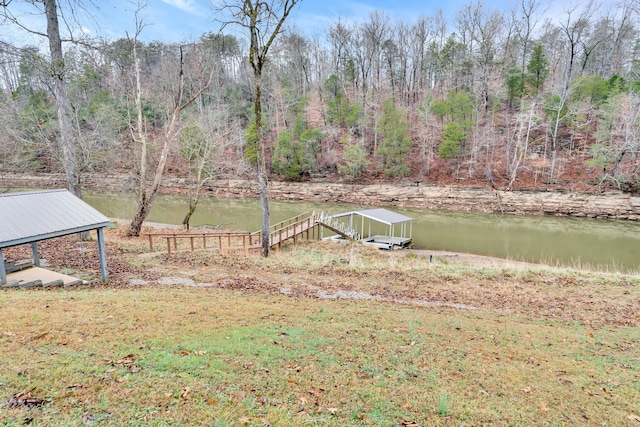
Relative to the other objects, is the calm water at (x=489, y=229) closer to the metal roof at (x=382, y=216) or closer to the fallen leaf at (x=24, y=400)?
the metal roof at (x=382, y=216)

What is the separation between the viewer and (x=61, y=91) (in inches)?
482

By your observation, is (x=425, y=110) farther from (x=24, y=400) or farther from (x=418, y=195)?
(x=24, y=400)

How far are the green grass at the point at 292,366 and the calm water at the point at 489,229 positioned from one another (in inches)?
524

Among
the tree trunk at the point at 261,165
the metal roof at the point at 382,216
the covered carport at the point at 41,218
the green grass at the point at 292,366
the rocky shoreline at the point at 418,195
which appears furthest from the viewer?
the rocky shoreline at the point at 418,195

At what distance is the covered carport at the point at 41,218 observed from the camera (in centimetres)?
736

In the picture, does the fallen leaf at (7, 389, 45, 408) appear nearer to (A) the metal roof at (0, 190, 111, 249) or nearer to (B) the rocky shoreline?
(A) the metal roof at (0, 190, 111, 249)

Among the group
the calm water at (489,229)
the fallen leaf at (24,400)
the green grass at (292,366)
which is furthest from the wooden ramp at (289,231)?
the fallen leaf at (24,400)

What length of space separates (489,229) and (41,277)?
83.1 feet

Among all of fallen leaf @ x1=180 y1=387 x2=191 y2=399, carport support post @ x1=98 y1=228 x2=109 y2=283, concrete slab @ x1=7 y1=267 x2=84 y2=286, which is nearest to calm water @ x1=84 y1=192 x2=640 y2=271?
carport support post @ x1=98 y1=228 x2=109 y2=283

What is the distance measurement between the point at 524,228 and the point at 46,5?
29.1 metres

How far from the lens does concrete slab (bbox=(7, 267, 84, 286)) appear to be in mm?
8073

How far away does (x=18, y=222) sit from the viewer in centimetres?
755

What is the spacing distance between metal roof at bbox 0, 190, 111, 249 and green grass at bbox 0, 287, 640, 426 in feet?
4.16

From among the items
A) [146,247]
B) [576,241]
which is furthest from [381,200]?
[146,247]
